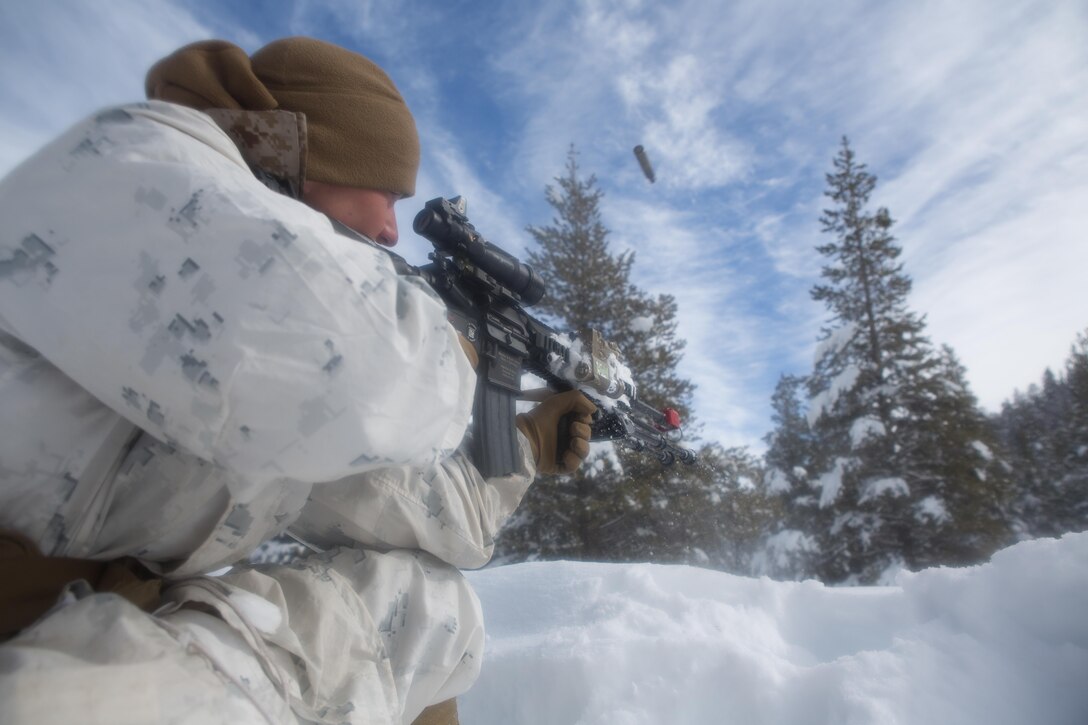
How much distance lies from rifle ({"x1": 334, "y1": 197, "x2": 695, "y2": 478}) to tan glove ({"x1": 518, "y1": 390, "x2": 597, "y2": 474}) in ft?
0.20

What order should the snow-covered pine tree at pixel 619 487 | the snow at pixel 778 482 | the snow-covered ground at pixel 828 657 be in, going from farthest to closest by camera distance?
the snow at pixel 778 482 → the snow-covered pine tree at pixel 619 487 → the snow-covered ground at pixel 828 657

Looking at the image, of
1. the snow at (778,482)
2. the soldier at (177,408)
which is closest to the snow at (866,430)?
the snow at (778,482)

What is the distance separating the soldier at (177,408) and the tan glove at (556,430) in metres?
1.57

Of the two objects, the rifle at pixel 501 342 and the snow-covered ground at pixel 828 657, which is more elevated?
the rifle at pixel 501 342

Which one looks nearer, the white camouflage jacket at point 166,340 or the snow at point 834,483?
the white camouflage jacket at point 166,340

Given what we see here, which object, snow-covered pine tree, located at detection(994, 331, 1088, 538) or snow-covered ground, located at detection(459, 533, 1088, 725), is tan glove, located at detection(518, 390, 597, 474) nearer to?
snow-covered ground, located at detection(459, 533, 1088, 725)

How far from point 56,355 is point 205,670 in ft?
1.59

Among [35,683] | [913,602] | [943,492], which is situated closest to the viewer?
[35,683]

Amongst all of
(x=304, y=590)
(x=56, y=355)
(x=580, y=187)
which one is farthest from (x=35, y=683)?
(x=580, y=187)

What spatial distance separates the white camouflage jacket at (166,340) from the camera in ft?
2.55

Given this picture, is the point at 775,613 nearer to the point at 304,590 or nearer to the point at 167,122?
the point at 304,590

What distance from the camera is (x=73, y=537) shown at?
2.78 feet

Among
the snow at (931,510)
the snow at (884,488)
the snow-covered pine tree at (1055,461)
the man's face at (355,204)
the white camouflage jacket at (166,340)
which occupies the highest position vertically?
the snow-covered pine tree at (1055,461)

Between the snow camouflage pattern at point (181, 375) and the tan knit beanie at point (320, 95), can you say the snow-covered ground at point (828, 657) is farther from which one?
the tan knit beanie at point (320, 95)
